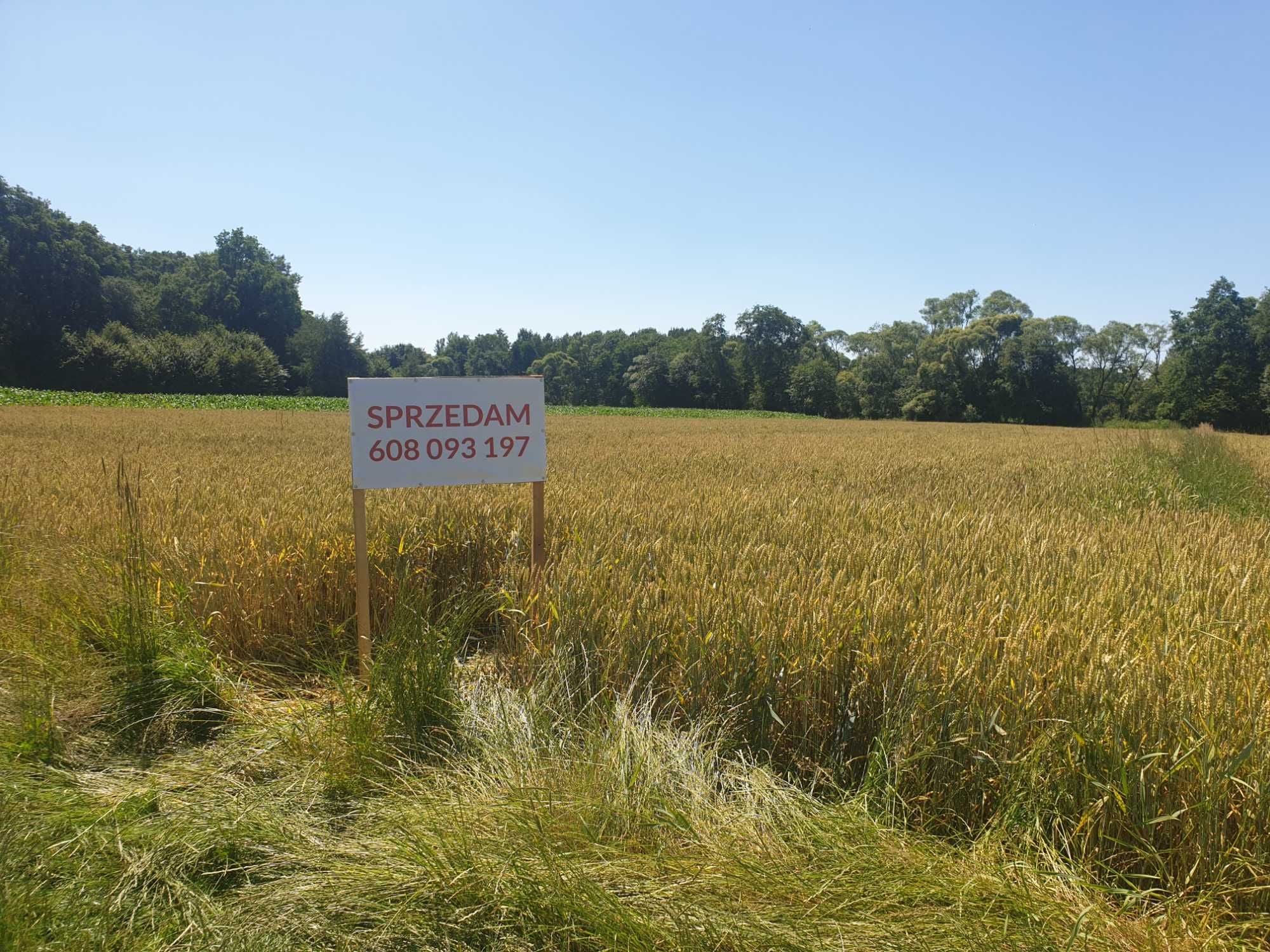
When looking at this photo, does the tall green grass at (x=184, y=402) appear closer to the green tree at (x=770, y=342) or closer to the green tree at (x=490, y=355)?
the green tree at (x=770, y=342)

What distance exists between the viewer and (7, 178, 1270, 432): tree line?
59.2 metres

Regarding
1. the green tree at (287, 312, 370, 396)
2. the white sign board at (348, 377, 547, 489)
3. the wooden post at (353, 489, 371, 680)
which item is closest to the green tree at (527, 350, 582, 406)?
the green tree at (287, 312, 370, 396)

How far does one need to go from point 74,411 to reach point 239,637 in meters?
29.2

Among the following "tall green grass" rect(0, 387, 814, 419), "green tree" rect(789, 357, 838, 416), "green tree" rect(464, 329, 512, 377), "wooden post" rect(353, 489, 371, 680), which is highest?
"green tree" rect(464, 329, 512, 377)

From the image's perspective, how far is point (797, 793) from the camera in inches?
98.2

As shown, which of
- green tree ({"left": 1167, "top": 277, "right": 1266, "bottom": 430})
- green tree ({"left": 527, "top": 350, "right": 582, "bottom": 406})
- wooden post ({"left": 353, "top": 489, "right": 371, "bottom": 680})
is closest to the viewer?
wooden post ({"left": 353, "top": 489, "right": 371, "bottom": 680})

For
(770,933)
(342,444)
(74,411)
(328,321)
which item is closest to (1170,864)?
(770,933)

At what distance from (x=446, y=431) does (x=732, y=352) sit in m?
87.0

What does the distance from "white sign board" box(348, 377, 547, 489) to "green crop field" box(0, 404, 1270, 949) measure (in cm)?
75

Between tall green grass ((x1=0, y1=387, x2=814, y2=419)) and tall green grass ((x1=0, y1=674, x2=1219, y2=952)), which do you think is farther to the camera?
tall green grass ((x1=0, y1=387, x2=814, y2=419))

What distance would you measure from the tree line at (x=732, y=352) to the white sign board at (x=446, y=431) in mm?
56667

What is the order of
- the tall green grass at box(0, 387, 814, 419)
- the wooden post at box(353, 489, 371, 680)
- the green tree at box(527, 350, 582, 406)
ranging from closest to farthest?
the wooden post at box(353, 489, 371, 680)
the tall green grass at box(0, 387, 814, 419)
the green tree at box(527, 350, 582, 406)

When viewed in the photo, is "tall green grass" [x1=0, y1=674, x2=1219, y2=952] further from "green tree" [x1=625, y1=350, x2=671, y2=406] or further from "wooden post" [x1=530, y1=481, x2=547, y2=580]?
"green tree" [x1=625, y1=350, x2=671, y2=406]

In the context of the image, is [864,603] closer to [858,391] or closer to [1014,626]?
[1014,626]
